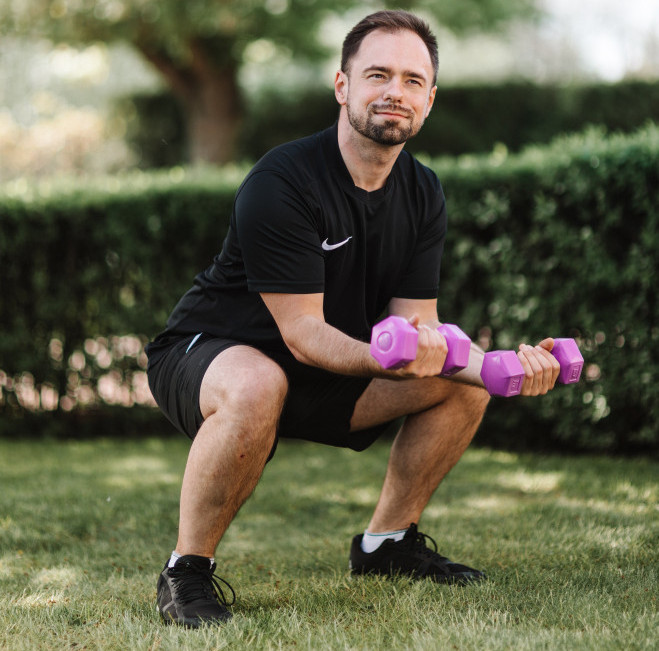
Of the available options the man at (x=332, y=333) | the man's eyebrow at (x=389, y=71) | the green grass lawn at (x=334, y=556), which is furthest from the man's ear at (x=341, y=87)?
the green grass lawn at (x=334, y=556)

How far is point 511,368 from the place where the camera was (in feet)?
8.00

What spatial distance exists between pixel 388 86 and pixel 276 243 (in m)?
0.66

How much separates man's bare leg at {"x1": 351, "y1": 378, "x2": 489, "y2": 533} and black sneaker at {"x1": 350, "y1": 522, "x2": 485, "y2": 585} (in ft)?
0.22

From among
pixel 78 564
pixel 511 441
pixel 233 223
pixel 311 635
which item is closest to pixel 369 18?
pixel 233 223

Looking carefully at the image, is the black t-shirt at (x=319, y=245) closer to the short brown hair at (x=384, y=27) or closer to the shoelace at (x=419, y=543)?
the short brown hair at (x=384, y=27)

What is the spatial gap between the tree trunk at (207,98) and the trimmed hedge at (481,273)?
26.0 feet

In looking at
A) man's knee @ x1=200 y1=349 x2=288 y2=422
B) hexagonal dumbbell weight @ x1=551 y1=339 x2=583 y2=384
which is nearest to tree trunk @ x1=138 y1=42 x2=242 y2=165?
man's knee @ x1=200 y1=349 x2=288 y2=422

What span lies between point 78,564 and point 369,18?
2.30 m

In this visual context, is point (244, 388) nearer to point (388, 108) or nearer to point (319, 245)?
point (319, 245)

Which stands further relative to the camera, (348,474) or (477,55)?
(477,55)

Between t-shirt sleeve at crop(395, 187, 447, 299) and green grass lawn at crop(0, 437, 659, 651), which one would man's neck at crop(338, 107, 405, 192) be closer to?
t-shirt sleeve at crop(395, 187, 447, 299)

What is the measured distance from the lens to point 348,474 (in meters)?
4.88

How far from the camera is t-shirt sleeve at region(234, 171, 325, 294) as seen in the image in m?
2.63

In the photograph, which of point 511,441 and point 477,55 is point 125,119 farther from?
point 477,55
